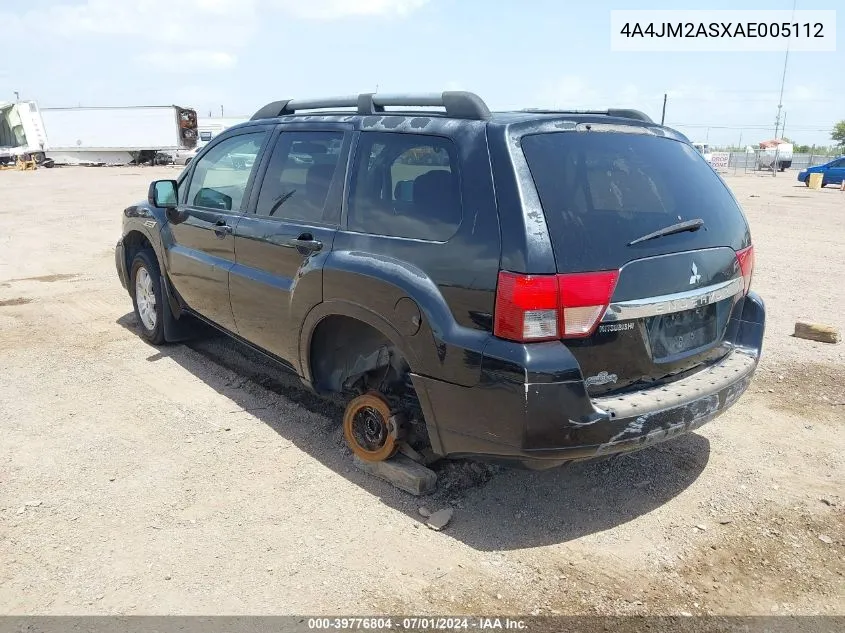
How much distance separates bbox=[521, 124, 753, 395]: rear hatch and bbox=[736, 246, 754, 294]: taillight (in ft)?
0.04

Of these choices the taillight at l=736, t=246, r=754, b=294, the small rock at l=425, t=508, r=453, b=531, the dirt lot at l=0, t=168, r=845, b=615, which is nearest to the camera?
the dirt lot at l=0, t=168, r=845, b=615

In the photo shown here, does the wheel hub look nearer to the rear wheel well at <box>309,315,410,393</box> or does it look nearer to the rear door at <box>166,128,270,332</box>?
the rear door at <box>166,128,270,332</box>

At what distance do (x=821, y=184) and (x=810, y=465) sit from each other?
97.2 feet

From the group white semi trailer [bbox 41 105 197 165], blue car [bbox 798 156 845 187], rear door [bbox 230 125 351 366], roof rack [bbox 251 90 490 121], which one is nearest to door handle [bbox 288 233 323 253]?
rear door [bbox 230 125 351 366]

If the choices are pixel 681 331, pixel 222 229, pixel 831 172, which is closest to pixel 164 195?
pixel 222 229

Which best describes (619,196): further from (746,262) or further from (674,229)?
(746,262)

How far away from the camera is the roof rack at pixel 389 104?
10.3 ft

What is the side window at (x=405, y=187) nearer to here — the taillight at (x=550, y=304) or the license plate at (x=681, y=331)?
the taillight at (x=550, y=304)

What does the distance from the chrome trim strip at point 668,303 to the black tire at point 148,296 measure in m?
4.12

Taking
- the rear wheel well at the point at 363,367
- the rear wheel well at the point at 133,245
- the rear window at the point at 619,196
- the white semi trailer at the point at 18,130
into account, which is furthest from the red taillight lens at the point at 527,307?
the white semi trailer at the point at 18,130

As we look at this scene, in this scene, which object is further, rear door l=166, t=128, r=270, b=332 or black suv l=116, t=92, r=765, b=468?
rear door l=166, t=128, r=270, b=332

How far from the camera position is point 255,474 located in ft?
12.3

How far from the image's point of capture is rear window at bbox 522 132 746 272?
282 centimetres

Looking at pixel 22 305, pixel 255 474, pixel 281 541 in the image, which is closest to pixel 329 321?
pixel 255 474
